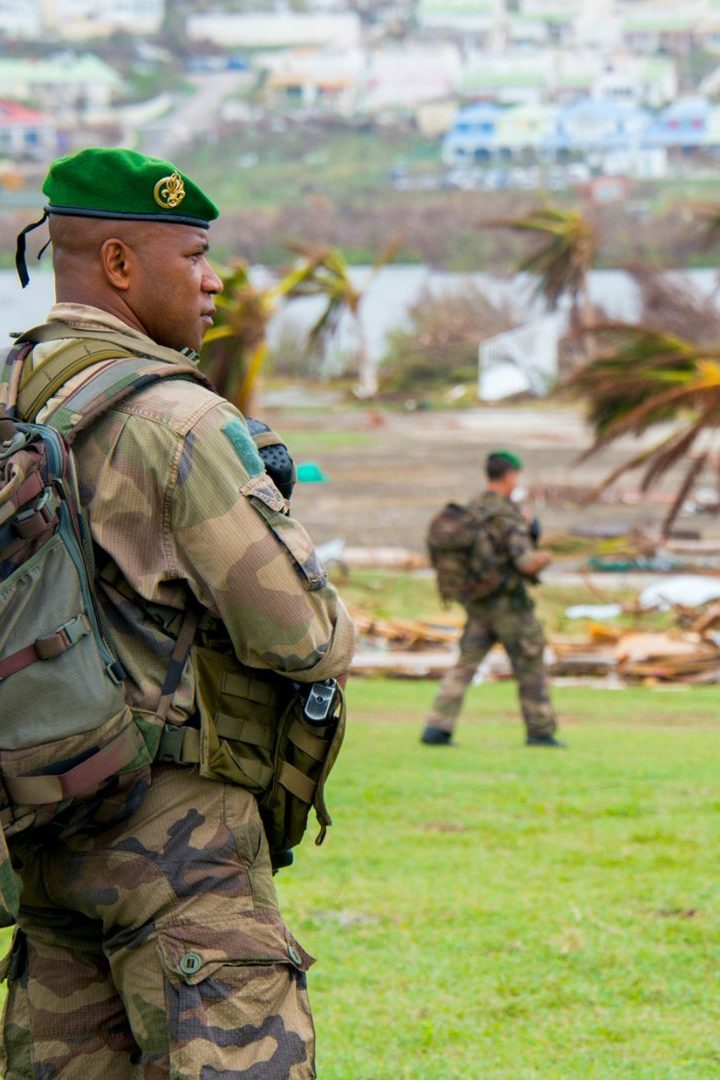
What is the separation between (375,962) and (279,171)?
463ft

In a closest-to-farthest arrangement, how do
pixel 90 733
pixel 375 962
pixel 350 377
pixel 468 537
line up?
1. pixel 90 733
2. pixel 375 962
3. pixel 468 537
4. pixel 350 377

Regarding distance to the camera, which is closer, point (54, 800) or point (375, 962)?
point (54, 800)

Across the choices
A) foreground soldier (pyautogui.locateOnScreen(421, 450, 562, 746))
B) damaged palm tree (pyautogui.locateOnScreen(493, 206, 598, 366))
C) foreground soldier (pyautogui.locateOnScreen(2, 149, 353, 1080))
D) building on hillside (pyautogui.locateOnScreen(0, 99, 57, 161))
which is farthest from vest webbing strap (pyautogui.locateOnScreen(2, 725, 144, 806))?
building on hillside (pyautogui.locateOnScreen(0, 99, 57, 161))

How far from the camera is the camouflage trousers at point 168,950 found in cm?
277

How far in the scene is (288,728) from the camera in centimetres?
299

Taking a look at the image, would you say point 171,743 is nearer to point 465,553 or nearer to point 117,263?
point 117,263

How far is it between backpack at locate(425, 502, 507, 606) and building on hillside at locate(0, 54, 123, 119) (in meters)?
172

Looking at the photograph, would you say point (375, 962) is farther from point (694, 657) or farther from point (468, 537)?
point (694, 657)

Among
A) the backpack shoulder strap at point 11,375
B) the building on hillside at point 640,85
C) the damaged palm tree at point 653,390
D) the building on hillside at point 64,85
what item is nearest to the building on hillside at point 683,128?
the building on hillside at point 640,85

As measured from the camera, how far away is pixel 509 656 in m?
10.6

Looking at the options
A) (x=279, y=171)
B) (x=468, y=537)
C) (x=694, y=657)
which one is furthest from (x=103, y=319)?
(x=279, y=171)

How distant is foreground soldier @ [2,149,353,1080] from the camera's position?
2793mm

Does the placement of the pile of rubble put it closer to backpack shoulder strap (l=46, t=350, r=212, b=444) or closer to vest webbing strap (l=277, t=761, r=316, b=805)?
vest webbing strap (l=277, t=761, r=316, b=805)

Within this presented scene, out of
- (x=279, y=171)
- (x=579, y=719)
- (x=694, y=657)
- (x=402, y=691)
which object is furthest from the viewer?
(x=279, y=171)
